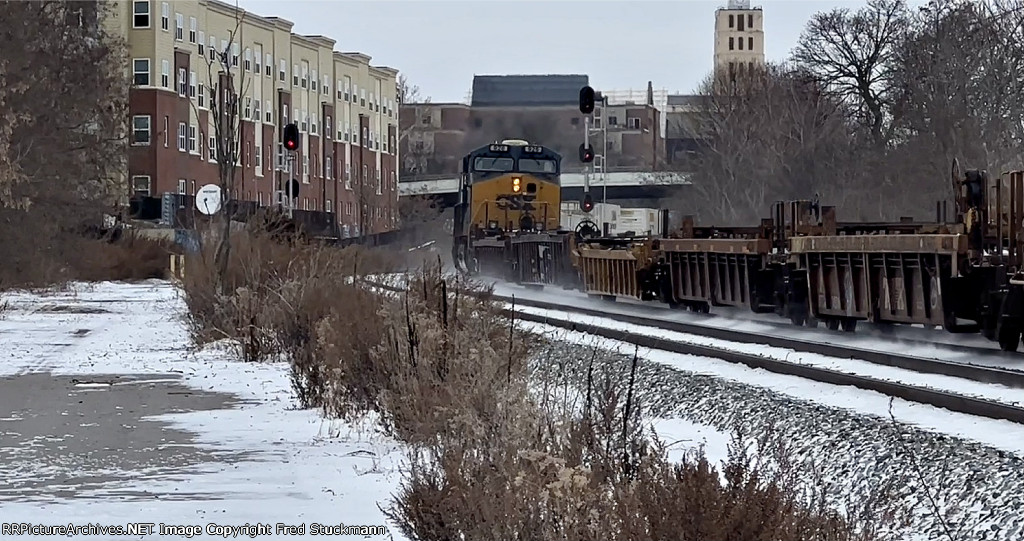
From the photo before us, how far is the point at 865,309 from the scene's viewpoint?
2145cm

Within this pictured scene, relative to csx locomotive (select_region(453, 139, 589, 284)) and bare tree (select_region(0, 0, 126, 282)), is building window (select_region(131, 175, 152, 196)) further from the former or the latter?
csx locomotive (select_region(453, 139, 589, 284))

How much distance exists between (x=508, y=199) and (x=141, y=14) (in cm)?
3705

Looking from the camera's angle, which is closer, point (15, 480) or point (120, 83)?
point (15, 480)

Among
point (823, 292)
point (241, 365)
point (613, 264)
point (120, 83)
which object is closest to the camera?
point (241, 365)

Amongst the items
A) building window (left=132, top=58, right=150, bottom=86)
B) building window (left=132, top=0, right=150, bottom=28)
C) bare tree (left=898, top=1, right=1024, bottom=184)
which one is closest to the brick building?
building window (left=132, top=0, right=150, bottom=28)

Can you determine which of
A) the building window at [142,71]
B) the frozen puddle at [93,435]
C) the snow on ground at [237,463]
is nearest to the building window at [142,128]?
the building window at [142,71]

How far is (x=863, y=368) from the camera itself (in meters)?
15.8

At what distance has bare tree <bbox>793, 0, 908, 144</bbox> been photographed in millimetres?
72062

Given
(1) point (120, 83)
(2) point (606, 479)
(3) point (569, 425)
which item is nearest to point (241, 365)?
(3) point (569, 425)

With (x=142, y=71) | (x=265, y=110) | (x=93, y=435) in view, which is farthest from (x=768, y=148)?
(x=93, y=435)

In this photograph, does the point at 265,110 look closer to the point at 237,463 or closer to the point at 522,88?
the point at 522,88

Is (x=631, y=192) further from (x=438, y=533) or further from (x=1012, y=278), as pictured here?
(x=438, y=533)

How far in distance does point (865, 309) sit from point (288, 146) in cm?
1689

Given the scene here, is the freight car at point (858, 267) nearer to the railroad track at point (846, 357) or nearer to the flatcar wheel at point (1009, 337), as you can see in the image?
the flatcar wheel at point (1009, 337)
